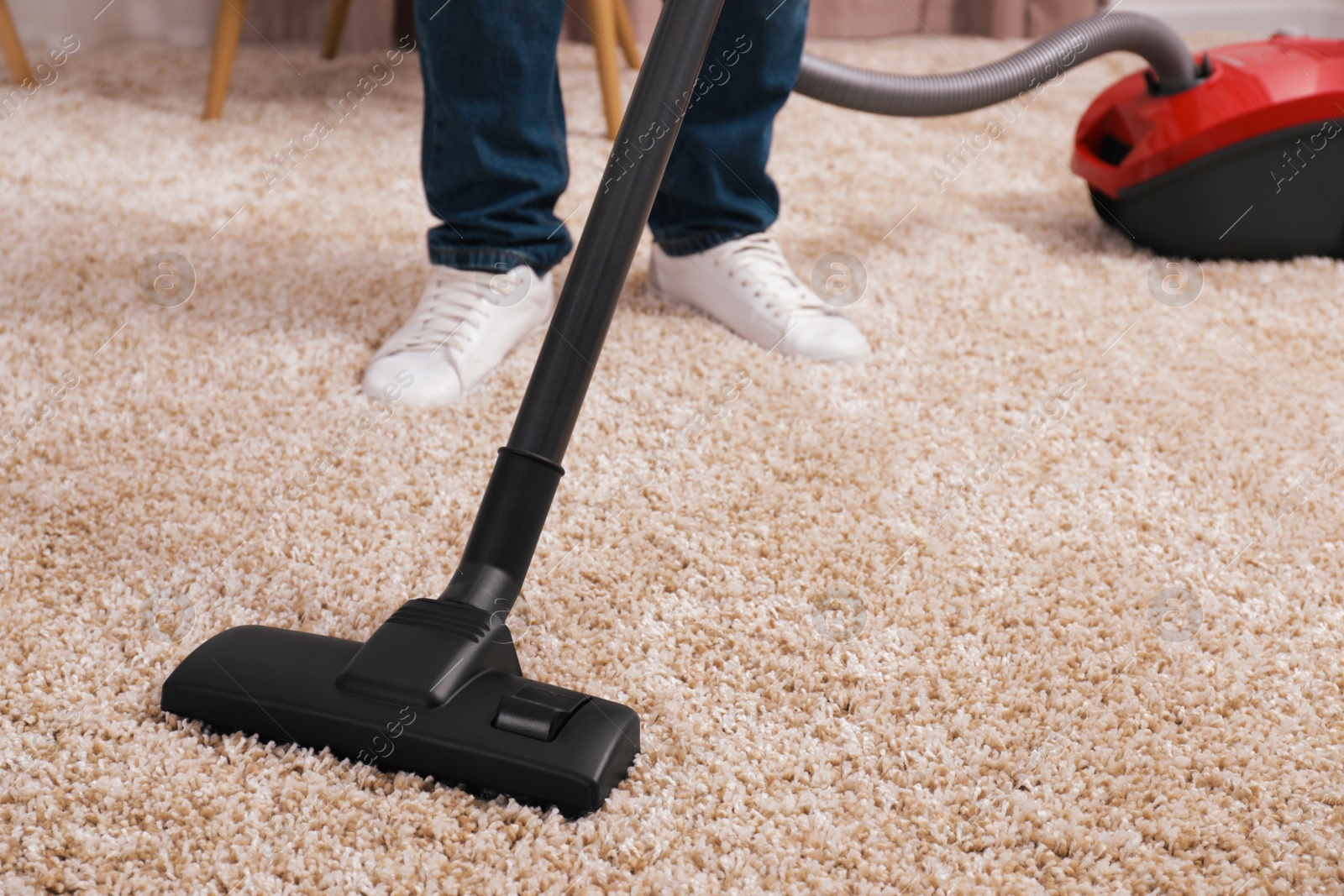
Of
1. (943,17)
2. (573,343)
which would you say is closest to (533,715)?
(573,343)

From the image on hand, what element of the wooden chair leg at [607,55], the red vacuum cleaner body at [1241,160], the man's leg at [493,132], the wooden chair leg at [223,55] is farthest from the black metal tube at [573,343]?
the wooden chair leg at [223,55]

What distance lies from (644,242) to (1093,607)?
784 millimetres

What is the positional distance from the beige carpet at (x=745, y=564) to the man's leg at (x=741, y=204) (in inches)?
2.2

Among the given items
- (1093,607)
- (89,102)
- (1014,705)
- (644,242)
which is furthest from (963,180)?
(89,102)

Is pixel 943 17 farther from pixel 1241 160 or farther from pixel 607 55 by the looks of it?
pixel 1241 160

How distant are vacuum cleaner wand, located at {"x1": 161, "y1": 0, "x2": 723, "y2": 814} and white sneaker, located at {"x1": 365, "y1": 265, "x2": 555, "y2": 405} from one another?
36 cm

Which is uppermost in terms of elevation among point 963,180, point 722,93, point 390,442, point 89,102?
point 722,93

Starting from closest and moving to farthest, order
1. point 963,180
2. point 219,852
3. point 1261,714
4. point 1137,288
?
point 219,852
point 1261,714
point 1137,288
point 963,180

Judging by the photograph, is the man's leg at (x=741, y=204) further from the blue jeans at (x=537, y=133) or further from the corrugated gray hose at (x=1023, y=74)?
the corrugated gray hose at (x=1023, y=74)

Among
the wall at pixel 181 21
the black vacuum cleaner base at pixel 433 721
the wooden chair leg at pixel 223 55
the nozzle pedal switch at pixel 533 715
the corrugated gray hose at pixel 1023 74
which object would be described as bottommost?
the wall at pixel 181 21

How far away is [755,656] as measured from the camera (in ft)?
1.99

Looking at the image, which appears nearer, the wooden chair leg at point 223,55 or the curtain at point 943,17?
the wooden chair leg at point 223,55

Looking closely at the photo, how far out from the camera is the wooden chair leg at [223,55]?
162cm

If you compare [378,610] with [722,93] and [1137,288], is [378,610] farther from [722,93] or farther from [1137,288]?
[1137,288]
